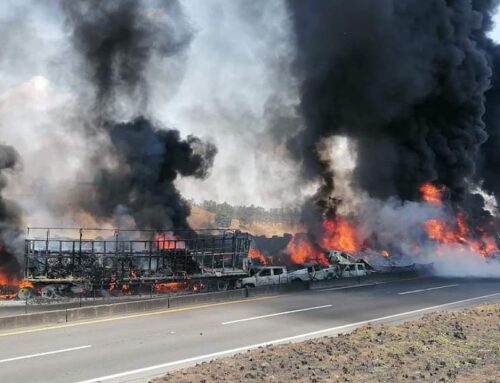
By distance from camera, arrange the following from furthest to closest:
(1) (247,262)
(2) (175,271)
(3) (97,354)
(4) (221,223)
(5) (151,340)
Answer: (4) (221,223) → (1) (247,262) → (2) (175,271) → (5) (151,340) → (3) (97,354)

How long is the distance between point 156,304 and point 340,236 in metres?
28.1

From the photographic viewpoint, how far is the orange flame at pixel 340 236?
129 ft

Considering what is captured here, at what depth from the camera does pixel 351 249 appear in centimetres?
3875

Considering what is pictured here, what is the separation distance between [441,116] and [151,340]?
38333mm

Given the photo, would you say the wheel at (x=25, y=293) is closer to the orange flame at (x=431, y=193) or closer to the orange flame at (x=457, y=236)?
the orange flame at (x=457, y=236)

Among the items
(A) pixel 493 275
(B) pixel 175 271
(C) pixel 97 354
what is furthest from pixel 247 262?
(C) pixel 97 354

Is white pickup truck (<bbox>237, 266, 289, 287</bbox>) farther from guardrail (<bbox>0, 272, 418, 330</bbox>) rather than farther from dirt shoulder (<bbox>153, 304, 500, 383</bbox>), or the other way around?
dirt shoulder (<bbox>153, 304, 500, 383</bbox>)

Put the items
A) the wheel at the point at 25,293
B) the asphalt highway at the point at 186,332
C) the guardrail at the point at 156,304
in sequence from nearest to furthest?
the asphalt highway at the point at 186,332 < the guardrail at the point at 156,304 < the wheel at the point at 25,293

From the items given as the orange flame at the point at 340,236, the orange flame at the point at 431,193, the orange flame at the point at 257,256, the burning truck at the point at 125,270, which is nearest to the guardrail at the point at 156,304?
the burning truck at the point at 125,270

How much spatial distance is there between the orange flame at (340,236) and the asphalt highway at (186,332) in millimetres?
20941

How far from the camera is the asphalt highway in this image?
8266 millimetres

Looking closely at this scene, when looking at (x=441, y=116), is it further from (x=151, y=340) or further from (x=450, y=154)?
(x=151, y=340)

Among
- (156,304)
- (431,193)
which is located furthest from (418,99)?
(156,304)

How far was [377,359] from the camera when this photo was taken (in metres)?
7.71
